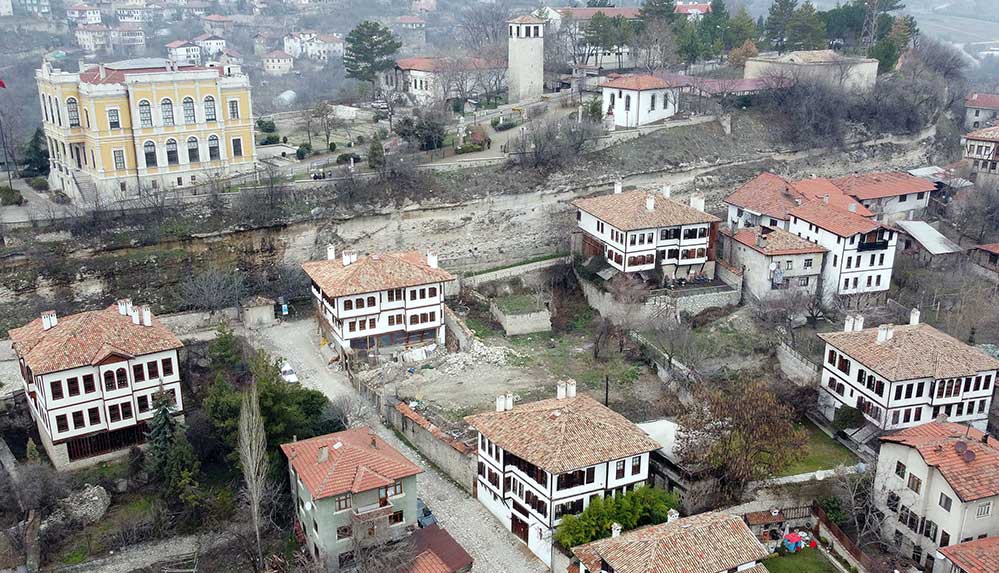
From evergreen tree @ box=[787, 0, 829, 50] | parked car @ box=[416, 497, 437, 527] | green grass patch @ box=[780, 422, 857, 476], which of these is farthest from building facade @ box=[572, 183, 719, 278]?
evergreen tree @ box=[787, 0, 829, 50]

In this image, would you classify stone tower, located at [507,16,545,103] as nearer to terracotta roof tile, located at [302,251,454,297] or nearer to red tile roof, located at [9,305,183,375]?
terracotta roof tile, located at [302,251,454,297]

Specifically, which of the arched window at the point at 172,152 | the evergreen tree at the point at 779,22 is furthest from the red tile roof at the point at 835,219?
the evergreen tree at the point at 779,22

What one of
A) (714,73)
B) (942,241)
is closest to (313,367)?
(942,241)

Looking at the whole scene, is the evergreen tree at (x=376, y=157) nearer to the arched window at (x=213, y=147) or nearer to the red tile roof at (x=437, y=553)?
the arched window at (x=213, y=147)

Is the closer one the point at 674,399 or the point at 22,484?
the point at 22,484

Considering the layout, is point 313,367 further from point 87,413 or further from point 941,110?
point 941,110
